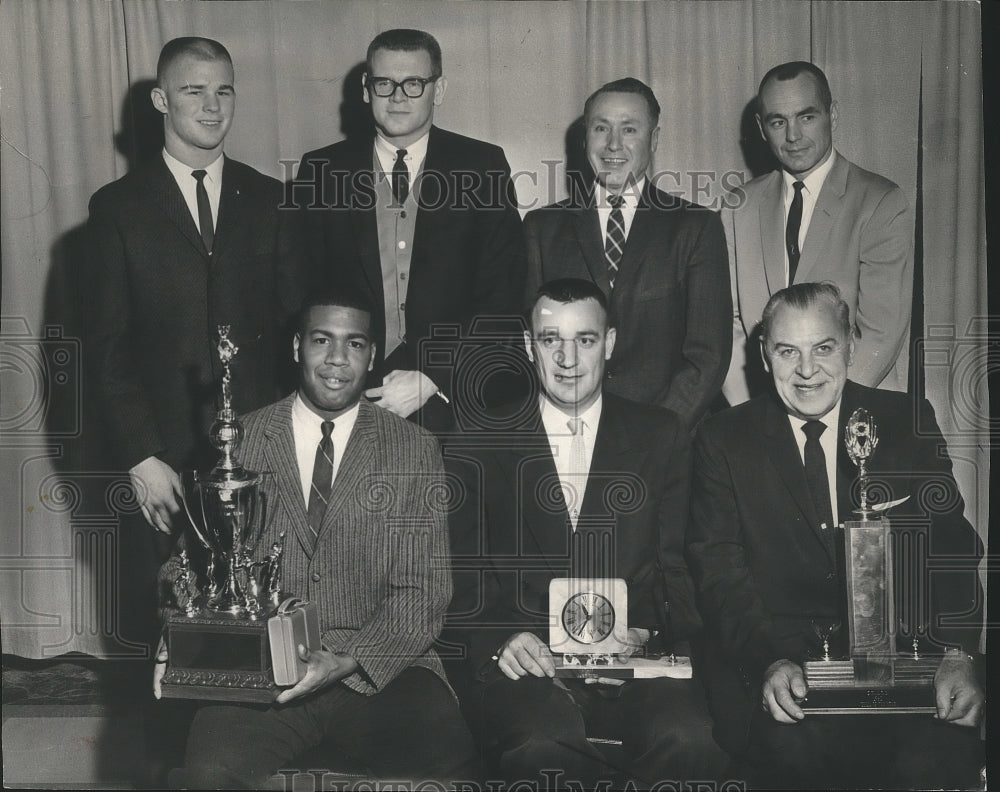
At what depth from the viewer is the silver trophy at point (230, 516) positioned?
325 centimetres

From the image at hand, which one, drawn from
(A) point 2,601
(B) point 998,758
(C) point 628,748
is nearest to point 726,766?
(C) point 628,748

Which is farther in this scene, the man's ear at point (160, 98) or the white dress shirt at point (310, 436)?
the man's ear at point (160, 98)

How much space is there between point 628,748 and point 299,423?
1.49 m

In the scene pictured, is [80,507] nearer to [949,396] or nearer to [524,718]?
[524,718]

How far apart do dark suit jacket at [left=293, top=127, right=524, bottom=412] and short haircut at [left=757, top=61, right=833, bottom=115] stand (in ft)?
3.31

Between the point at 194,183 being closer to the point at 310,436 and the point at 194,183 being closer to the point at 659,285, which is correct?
the point at 310,436

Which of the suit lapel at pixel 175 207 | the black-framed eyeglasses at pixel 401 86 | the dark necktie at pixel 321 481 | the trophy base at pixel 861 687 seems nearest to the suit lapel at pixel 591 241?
the black-framed eyeglasses at pixel 401 86

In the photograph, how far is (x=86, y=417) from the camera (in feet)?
12.9

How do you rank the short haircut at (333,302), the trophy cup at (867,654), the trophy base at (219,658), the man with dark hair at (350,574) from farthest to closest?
the short haircut at (333,302) < the trophy cup at (867,654) < the man with dark hair at (350,574) < the trophy base at (219,658)

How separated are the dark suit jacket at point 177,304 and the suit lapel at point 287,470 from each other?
26 cm

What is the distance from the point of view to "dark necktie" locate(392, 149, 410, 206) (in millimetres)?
3834

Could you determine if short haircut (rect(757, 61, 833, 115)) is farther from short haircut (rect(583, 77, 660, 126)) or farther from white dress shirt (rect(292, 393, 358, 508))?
white dress shirt (rect(292, 393, 358, 508))

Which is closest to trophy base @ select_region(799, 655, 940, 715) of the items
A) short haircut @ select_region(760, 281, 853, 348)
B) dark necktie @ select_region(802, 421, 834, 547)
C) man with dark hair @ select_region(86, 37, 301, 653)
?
dark necktie @ select_region(802, 421, 834, 547)

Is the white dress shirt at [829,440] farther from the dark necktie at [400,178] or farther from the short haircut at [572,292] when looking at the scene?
the dark necktie at [400,178]
